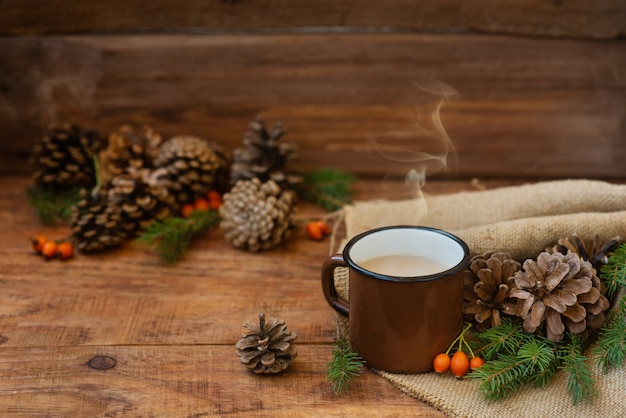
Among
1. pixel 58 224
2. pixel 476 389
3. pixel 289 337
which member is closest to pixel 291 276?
pixel 289 337

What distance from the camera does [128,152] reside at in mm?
1307

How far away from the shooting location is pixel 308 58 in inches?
55.2

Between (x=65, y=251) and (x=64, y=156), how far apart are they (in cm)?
28

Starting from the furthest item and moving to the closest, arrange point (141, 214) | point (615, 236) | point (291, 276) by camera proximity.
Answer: point (141, 214), point (291, 276), point (615, 236)

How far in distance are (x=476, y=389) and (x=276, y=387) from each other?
0.75ft

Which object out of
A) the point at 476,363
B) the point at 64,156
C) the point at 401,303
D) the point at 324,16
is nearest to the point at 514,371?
the point at 476,363

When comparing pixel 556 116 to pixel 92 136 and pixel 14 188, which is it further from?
pixel 14 188

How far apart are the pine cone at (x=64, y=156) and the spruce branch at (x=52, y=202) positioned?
Result: 0.05 ft

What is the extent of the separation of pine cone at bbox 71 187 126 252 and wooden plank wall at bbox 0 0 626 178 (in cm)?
31

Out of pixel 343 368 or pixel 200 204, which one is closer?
pixel 343 368

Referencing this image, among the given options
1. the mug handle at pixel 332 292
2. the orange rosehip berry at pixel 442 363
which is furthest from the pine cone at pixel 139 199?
the orange rosehip berry at pixel 442 363

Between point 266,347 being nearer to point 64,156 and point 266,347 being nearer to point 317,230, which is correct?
point 317,230

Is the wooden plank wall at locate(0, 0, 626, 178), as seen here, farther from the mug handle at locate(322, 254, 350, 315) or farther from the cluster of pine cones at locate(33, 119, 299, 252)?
the mug handle at locate(322, 254, 350, 315)

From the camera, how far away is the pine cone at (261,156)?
4.24 ft
